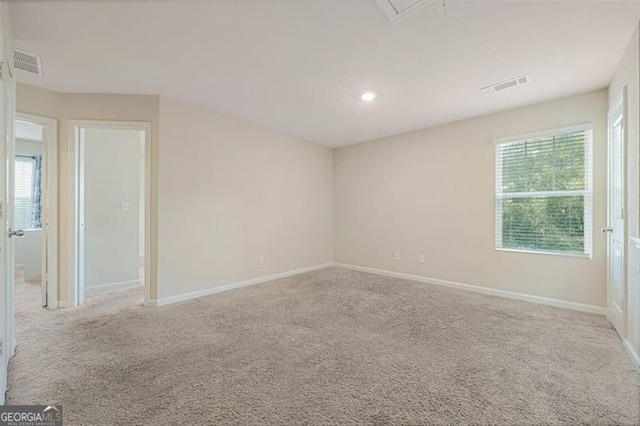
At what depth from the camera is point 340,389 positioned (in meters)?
1.78

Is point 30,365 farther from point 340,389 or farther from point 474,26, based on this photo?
point 474,26

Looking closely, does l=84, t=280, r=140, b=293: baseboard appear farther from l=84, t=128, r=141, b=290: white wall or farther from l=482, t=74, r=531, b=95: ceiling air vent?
l=482, t=74, r=531, b=95: ceiling air vent

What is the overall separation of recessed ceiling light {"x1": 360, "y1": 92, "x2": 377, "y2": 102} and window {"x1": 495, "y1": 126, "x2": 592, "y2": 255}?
Answer: 71.9 inches

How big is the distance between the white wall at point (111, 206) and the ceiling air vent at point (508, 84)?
4.46 metres

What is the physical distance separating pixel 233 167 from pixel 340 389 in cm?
324

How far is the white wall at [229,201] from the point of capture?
3.47 metres

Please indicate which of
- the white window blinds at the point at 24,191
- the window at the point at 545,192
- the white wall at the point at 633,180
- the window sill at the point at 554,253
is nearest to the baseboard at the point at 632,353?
the white wall at the point at 633,180

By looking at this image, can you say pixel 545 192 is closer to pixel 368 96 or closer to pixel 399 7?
pixel 368 96

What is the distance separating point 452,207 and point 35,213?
310 inches

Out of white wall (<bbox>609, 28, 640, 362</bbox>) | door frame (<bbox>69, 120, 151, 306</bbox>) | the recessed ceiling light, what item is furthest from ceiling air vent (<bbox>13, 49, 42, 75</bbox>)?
white wall (<bbox>609, 28, 640, 362</bbox>)

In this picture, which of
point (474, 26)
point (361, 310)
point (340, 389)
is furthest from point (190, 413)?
point (474, 26)

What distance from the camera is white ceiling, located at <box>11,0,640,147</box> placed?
6.42ft

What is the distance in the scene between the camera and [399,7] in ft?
6.32

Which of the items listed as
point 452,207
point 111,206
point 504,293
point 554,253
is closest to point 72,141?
point 111,206
